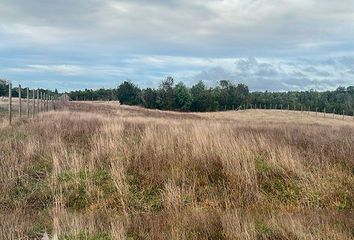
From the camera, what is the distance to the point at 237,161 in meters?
Result: 9.45

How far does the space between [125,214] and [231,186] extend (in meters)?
2.50

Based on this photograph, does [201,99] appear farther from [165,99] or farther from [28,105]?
[28,105]

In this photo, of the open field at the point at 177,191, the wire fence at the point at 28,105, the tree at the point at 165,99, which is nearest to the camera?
the open field at the point at 177,191

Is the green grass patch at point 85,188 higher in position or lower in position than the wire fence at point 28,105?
lower

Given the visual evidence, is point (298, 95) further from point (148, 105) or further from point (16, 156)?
point (16, 156)

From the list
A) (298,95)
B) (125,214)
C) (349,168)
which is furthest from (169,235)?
(298,95)

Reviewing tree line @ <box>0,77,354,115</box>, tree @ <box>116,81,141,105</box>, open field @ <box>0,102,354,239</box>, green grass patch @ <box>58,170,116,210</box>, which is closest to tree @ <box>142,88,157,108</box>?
tree line @ <box>0,77,354,115</box>

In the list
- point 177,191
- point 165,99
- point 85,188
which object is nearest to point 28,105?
point 85,188

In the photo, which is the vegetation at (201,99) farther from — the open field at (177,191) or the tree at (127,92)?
the open field at (177,191)

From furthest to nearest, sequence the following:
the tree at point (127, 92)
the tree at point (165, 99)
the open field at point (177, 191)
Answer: the tree at point (127, 92)
the tree at point (165, 99)
the open field at point (177, 191)

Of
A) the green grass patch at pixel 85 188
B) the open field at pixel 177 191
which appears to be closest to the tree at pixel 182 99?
the open field at pixel 177 191

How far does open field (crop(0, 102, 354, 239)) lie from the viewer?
5887 millimetres

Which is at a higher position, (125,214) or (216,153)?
(216,153)

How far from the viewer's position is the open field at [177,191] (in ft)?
19.3
